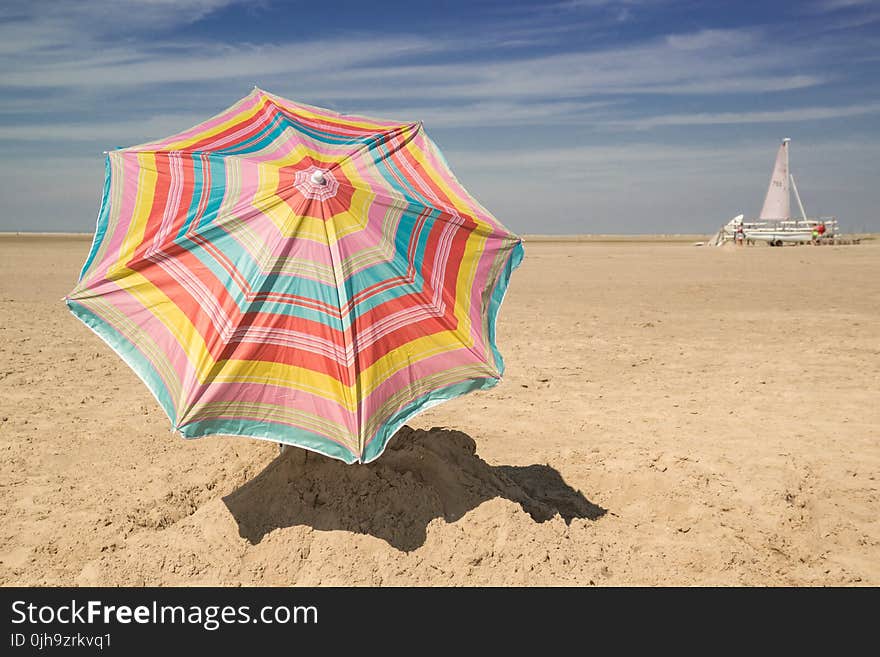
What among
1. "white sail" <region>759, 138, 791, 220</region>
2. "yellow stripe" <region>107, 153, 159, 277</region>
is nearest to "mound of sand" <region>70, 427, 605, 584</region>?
"yellow stripe" <region>107, 153, 159, 277</region>

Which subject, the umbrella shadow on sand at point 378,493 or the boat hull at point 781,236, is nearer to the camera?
the umbrella shadow on sand at point 378,493

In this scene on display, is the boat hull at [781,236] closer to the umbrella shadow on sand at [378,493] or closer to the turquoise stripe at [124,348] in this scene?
the umbrella shadow on sand at [378,493]

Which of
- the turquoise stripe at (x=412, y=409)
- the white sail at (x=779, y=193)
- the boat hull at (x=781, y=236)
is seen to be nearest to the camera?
the turquoise stripe at (x=412, y=409)

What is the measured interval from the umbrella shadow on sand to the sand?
0.01m

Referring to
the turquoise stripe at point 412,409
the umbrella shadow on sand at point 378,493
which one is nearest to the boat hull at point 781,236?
the umbrella shadow on sand at point 378,493

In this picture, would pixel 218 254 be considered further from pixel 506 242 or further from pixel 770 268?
pixel 770 268

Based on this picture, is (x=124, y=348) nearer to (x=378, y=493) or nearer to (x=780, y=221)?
(x=378, y=493)

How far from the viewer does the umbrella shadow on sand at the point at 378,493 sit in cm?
422

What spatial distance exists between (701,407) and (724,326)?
5222 mm

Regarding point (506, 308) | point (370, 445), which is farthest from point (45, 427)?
point (506, 308)

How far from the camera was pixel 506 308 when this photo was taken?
14805 mm

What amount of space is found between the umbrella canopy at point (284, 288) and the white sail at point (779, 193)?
152 ft

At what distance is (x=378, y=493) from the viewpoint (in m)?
4.34

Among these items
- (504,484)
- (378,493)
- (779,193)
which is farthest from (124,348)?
(779,193)
